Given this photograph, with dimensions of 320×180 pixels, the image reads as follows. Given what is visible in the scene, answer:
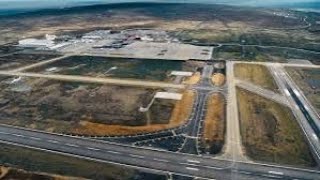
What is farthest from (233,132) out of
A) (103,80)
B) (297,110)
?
(103,80)

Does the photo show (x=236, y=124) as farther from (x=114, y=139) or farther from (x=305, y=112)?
(x=114, y=139)

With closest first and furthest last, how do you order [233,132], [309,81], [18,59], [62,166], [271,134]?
[62,166], [271,134], [233,132], [309,81], [18,59]

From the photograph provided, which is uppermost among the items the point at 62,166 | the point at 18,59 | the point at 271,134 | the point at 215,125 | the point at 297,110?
the point at 18,59

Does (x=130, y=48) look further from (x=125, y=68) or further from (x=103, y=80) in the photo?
(x=103, y=80)

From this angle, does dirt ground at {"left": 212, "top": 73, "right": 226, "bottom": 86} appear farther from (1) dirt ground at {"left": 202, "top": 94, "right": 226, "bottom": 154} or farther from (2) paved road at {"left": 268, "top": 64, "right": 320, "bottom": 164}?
(2) paved road at {"left": 268, "top": 64, "right": 320, "bottom": 164}

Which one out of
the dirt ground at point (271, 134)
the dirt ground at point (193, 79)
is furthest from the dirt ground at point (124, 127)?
the dirt ground at point (193, 79)

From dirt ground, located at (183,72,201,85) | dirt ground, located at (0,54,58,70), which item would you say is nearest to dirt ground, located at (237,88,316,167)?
dirt ground, located at (183,72,201,85)

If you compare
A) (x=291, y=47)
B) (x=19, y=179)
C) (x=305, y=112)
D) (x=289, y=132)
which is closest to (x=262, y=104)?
(x=305, y=112)
